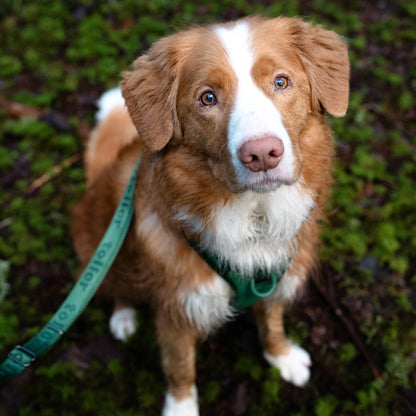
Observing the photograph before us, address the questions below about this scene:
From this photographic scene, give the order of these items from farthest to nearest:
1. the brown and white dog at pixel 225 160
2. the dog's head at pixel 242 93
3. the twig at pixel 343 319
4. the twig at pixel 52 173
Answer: the twig at pixel 52 173 → the twig at pixel 343 319 → the brown and white dog at pixel 225 160 → the dog's head at pixel 242 93

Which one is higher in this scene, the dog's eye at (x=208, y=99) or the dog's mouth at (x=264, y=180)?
the dog's eye at (x=208, y=99)

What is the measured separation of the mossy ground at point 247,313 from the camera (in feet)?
10.9

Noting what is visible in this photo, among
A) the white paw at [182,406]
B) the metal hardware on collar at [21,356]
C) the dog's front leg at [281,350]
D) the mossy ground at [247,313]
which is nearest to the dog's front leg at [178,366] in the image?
the white paw at [182,406]

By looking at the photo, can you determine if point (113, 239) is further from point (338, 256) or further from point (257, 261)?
point (338, 256)

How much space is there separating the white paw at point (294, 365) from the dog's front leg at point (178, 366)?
66 cm

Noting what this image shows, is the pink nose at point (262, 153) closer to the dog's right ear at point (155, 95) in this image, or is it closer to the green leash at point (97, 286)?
the dog's right ear at point (155, 95)

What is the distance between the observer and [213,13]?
212 inches

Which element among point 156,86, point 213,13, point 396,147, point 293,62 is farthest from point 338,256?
point 213,13

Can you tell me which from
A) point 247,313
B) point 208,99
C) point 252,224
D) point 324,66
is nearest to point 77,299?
point 252,224

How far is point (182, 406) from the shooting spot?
3.21 m

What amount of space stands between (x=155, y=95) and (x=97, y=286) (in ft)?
3.72

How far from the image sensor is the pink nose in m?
2.00

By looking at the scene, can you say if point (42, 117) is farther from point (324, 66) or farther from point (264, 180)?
point (264, 180)

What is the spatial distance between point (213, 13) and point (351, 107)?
6.66ft
